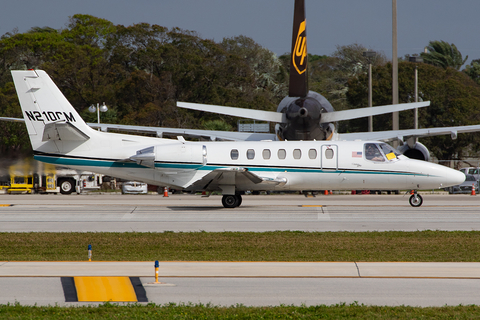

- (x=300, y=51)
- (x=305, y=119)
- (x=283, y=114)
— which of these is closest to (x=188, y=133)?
(x=283, y=114)

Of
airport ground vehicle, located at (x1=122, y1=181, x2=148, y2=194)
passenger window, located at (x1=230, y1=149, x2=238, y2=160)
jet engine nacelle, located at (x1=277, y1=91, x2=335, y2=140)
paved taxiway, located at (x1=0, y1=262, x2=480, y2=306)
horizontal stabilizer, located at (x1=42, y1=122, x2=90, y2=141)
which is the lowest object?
airport ground vehicle, located at (x1=122, y1=181, x2=148, y2=194)

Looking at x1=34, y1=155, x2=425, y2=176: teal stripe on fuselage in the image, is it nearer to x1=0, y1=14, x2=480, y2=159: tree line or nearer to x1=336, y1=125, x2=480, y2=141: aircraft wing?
x1=336, y1=125, x2=480, y2=141: aircraft wing

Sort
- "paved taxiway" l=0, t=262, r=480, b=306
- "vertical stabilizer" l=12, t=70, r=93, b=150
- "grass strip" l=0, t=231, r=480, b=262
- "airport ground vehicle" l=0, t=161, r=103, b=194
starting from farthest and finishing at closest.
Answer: "airport ground vehicle" l=0, t=161, r=103, b=194 → "vertical stabilizer" l=12, t=70, r=93, b=150 → "grass strip" l=0, t=231, r=480, b=262 → "paved taxiway" l=0, t=262, r=480, b=306

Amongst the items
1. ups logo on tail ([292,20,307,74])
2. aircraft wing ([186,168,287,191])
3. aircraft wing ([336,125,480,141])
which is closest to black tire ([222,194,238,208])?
aircraft wing ([186,168,287,191])

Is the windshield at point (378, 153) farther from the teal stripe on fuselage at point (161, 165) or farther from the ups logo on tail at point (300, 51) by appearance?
the ups logo on tail at point (300, 51)

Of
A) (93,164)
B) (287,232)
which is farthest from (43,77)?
(287,232)

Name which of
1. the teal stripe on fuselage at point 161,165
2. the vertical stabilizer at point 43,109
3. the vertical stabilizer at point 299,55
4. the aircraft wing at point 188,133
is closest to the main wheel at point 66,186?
the aircraft wing at point 188,133

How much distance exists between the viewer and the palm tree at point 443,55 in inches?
2817

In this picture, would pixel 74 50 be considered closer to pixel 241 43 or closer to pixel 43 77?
pixel 241 43

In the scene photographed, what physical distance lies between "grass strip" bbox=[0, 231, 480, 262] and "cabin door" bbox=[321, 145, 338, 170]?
23.5 ft

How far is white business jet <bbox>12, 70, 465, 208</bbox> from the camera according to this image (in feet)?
70.9

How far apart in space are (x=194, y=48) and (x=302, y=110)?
131 feet

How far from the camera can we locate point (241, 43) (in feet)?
276

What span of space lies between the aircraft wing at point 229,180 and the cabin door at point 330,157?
1.72 m
